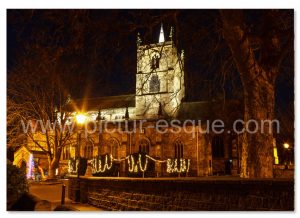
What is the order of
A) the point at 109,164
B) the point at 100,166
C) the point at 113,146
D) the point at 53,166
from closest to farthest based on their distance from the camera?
1. the point at 109,164
2. the point at 100,166
3. the point at 53,166
4. the point at 113,146

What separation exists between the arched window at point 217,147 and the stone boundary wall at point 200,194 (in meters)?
26.6

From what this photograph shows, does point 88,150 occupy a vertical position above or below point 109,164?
above

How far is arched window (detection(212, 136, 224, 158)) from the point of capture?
3434 centimetres

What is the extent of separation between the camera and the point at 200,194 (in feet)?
20.1

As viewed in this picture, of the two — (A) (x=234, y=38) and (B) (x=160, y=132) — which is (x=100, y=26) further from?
(B) (x=160, y=132)

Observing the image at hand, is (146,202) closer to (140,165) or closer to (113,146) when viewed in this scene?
(140,165)

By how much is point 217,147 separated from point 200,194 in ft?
95.8

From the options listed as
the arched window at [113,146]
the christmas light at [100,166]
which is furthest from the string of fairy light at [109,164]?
the arched window at [113,146]

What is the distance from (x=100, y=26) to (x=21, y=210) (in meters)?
3.98

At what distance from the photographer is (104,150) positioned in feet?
124

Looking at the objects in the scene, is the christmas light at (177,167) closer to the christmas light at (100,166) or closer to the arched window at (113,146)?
the christmas light at (100,166)

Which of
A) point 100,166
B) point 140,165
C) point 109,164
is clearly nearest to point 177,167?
point 100,166

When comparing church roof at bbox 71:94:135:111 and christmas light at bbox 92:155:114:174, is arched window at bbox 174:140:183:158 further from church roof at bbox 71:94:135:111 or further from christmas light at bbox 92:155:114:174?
christmas light at bbox 92:155:114:174
